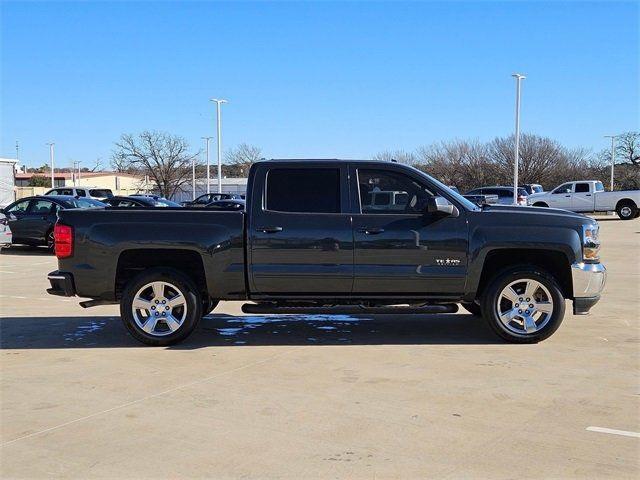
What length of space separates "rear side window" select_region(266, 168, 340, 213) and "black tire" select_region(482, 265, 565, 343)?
74.4 inches

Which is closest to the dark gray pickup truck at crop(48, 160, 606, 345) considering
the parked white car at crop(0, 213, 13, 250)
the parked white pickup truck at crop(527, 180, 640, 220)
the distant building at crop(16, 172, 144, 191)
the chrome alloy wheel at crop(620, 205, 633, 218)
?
the parked white car at crop(0, 213, 13, 250)

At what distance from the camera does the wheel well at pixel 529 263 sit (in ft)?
23.8

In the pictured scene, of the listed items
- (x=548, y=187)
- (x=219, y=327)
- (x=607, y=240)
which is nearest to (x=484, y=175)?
(x=548, y=187)

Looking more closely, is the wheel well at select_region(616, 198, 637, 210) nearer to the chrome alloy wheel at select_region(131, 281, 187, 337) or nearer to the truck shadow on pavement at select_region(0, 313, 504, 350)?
the truck shadow on pavement at select_region(0, 313, 504, 350)

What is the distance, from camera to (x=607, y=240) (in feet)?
73.3

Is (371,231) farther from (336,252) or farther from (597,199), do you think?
A: (597,199)

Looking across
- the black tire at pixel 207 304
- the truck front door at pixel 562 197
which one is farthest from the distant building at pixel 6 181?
the black tire at pixel 207 304

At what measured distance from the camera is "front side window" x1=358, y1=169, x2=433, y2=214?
7.17 m

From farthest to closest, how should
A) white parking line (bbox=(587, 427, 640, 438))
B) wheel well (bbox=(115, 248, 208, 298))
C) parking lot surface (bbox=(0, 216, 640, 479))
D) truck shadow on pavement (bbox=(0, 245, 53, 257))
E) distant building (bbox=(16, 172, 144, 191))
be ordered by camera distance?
distant building (bbox=(16, 172, 144, 191)), truck shadow on pavement (bbox=(0, 245, 53, 257)), wheel well (bbox=(115, 248, 208, 298)), white parking line (bbox=(587, 427, 640, 438)), parking lot surface (bbox=(0, 216, 640, 479))

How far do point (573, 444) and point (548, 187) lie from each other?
69213 millimetres

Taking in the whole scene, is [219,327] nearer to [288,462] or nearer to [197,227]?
[197,227]

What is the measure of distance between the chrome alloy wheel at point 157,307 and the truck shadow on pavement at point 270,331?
0.28 metres

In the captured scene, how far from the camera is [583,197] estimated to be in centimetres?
3631

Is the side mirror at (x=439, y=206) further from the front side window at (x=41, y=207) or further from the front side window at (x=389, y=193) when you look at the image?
the front side window at (x=41, y=207)
